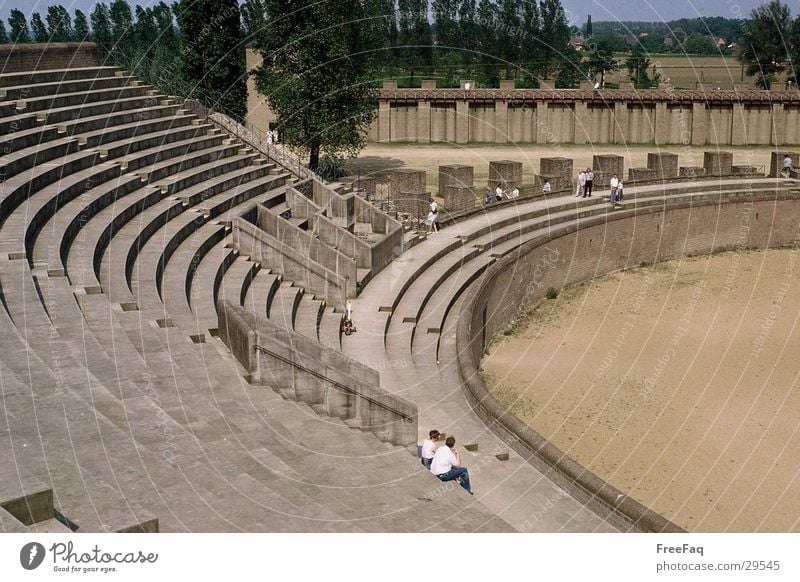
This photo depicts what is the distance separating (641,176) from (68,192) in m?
27.0

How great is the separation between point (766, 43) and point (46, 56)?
6404 cm

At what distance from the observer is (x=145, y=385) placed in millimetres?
13070

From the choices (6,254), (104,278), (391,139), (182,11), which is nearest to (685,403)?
(104,278)

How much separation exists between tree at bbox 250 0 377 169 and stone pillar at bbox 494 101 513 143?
20.6m

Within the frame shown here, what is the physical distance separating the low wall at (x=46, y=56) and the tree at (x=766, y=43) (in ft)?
192

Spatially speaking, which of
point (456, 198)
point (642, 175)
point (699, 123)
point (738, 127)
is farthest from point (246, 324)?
point (738, 127)

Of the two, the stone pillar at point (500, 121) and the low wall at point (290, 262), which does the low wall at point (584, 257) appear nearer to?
the low wall at point (290, 262)

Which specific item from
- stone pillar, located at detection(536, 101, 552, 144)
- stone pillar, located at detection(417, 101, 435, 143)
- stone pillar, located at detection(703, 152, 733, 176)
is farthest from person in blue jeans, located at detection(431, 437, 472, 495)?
stone pillar, located at detection(417, 101, 435, 143)

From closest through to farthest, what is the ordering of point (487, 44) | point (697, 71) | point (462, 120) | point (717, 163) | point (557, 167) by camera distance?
point (557, 167), point (717, 163), point (462, 120), point (487, 44), point (697, 71)

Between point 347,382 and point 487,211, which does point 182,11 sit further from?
point 347,382

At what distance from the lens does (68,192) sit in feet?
72.5

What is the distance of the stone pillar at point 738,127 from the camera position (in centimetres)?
6212

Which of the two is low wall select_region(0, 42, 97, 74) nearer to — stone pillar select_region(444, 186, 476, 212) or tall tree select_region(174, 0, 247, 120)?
stone pillar select_region(444, 186, 476, 212)

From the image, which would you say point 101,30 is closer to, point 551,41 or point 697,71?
point 551,41
